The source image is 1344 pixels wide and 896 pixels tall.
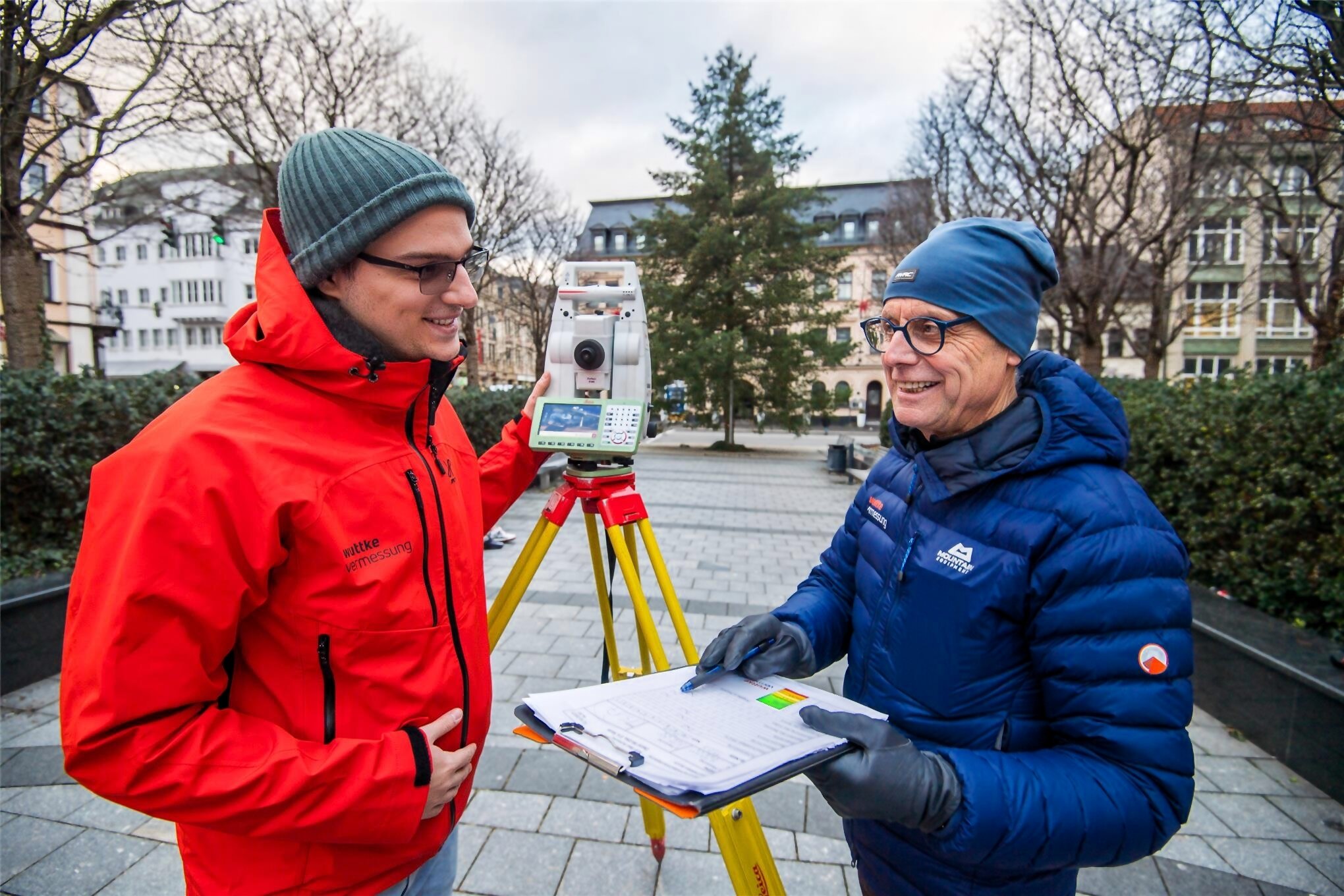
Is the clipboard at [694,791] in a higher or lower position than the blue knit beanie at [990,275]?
lower

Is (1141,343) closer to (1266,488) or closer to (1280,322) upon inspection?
(1280,322)

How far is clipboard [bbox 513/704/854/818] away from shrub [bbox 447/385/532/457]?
951cm

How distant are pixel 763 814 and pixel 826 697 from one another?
66.5 inches

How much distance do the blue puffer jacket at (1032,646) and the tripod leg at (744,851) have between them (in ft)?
0.97

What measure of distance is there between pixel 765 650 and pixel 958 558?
49cm

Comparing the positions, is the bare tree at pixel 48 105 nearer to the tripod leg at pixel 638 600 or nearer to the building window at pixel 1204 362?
the tripod leg at pixel 638 600

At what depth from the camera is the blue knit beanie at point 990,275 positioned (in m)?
1.27

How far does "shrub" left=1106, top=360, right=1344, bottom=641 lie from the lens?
11.7 ft

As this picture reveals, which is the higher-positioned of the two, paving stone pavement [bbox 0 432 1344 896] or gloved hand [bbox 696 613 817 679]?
gloved hand [bbox 696 613 817 679]

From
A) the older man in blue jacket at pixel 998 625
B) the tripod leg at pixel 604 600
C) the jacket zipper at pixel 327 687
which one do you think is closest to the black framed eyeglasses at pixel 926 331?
the older man in blue jacket at pixel 998 625

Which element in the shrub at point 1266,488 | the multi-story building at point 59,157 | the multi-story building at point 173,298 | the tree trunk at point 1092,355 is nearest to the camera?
the shrub at point 1266,488

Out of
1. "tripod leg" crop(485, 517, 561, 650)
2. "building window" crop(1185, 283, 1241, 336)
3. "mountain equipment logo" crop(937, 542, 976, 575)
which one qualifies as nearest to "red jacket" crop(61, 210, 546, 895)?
"tripod leg" crop(485, 517, 561, 650)

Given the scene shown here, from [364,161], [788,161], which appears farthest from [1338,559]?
[788,161]

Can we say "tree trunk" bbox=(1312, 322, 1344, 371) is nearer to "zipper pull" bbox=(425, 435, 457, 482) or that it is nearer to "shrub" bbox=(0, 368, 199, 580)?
"zipper pull" bbox=(425, 435, 457, 482)
